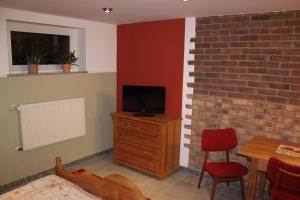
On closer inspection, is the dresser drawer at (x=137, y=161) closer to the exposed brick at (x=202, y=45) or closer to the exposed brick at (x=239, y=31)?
the exposed brick at (x=202, y=45)

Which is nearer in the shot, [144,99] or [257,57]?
[257,57]

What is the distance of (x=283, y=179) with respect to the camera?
221cm

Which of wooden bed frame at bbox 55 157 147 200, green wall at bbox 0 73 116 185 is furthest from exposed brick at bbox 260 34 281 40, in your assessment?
green wall at bbox 0 73 116 185

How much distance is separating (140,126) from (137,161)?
0.52 meters

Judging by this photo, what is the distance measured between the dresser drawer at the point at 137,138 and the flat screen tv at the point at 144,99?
12.2 inches

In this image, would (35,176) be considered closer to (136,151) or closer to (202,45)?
(136,151)

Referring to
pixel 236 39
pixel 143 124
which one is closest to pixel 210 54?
pixel 236 39

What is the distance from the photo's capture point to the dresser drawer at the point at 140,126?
347 cm

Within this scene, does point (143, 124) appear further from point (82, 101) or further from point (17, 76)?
point (17, 76)

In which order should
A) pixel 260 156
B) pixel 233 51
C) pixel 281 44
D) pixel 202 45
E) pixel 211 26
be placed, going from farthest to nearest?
pixel 202 45, pixel 211 26, pixel 233 51, pixel 281 44, pixel 260 156

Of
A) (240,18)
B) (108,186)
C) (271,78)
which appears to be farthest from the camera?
(240,18)

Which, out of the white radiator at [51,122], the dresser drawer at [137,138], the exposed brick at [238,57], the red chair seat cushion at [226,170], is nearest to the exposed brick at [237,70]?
the exposed brick at [238,57]

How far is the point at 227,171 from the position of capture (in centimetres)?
291

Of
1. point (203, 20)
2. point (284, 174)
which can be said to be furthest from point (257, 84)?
point (284, 174)
